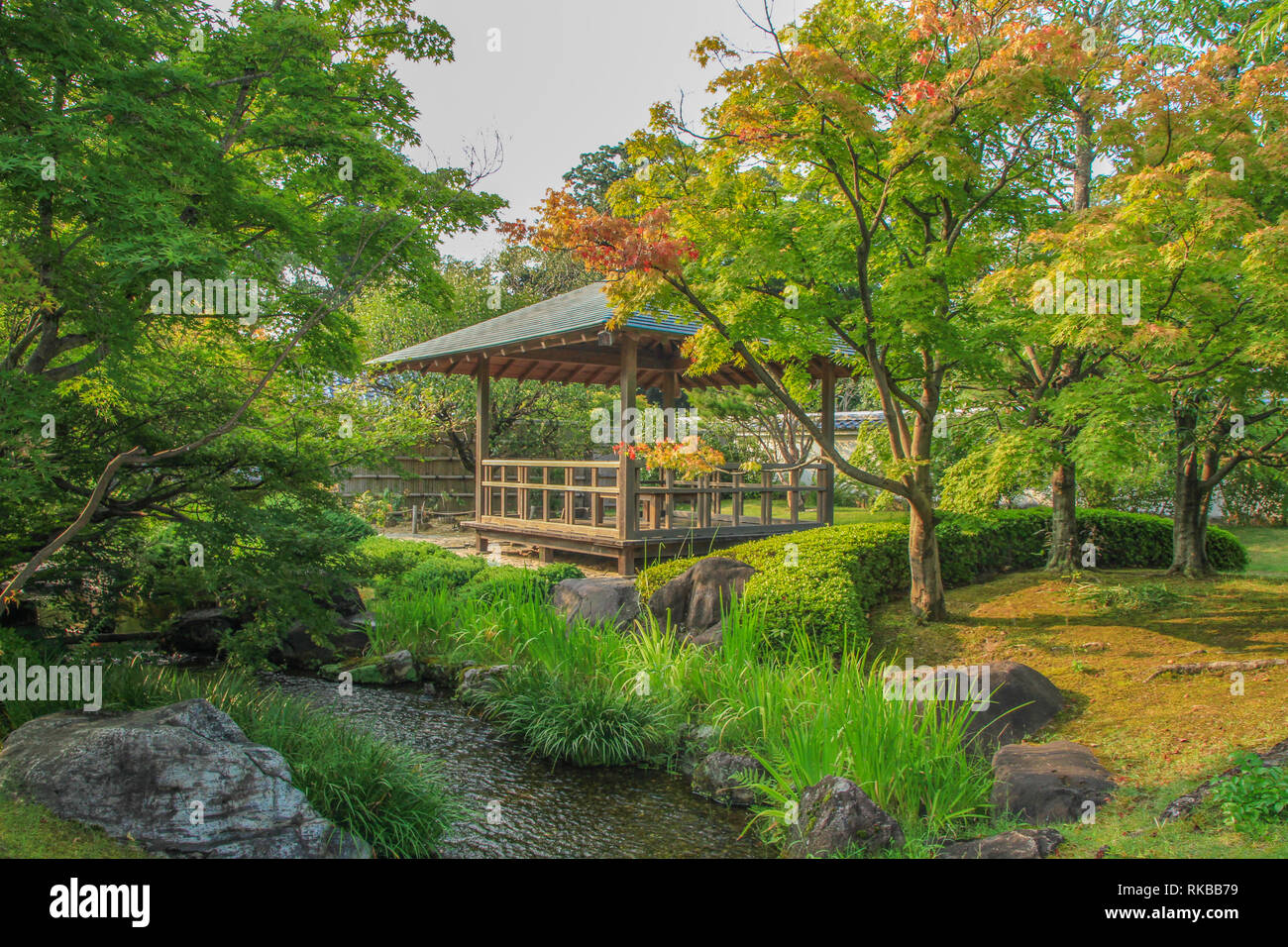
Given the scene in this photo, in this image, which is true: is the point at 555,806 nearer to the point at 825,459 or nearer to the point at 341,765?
the point at 341,765

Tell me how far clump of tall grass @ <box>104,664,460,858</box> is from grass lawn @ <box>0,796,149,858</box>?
0.94 meters

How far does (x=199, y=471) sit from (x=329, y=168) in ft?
8.30

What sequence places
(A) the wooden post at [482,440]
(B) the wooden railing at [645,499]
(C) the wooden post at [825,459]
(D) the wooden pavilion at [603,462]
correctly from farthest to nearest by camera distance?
(A) the wooden post at [482,440] → (C) the wooden post at [825,459] → (B) the wooden railing at [645,499] → (D) the wooden pavilion at [603,462]

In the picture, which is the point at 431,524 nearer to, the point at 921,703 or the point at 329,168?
the point at 329,168

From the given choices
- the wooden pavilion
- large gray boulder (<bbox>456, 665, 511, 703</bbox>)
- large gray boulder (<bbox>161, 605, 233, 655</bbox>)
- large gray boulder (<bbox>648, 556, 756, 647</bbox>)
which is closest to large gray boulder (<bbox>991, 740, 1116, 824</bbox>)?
large gray boulder (<bbox>648, 556, 756, 647</bbox>)

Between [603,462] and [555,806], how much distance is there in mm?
7455

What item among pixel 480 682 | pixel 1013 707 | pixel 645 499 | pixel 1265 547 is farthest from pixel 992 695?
pixel 1265 547

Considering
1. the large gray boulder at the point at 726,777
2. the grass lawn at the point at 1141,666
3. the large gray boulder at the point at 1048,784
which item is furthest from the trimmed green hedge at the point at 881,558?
the large gray boulder at the point at 1048,784

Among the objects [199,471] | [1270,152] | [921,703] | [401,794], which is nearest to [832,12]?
[1270,152]

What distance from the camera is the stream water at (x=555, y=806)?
485 centimetres

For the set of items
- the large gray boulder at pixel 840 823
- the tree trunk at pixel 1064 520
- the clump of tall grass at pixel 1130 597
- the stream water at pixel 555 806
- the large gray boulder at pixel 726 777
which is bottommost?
the stream water at pixel 555 806

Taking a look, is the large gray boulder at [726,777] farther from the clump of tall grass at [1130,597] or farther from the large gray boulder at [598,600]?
the clump of tall grass at [1130,597]

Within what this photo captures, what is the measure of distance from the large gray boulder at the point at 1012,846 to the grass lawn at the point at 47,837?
13.0ft

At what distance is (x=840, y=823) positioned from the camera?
4.37 meters
